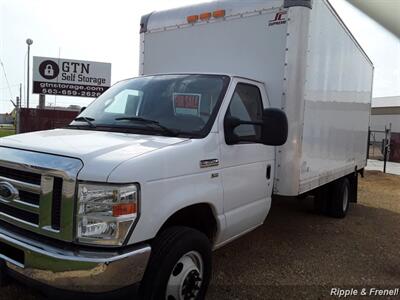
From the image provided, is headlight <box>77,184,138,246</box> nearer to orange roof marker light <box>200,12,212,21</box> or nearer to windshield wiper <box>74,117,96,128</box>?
windshield wiper <box>74,117,96,128</box>

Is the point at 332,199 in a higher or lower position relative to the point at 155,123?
lower

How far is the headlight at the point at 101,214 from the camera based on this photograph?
2521 mm

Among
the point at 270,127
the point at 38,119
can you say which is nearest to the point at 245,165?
the point at 270,127

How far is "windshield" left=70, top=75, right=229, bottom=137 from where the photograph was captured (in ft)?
11.5

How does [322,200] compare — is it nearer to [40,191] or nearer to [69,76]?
[40,191]

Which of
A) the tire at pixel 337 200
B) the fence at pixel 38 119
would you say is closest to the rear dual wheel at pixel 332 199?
the tire at pixel 337 200

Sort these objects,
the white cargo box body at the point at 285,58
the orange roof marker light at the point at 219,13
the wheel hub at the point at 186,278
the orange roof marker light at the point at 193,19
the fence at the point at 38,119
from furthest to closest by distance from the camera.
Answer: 1. the fence at the point at 38,119
2. the orange roof marker light at the point at 193,19
3. the orange roof marker light at the point at 219,13
4. the white cargo box body at the point at 285,58
5. the wheel hub at the point at 186,278

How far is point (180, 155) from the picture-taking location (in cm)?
304

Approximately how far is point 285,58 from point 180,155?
7.00 ft

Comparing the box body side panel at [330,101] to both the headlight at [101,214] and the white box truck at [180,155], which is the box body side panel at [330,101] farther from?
the headlight at [101,214]

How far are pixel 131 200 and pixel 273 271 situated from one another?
2581 mm

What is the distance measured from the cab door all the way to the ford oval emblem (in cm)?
171

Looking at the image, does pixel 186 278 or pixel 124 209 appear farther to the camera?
pixel 186 278

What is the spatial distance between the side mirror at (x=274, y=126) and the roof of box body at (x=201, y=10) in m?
1.67
